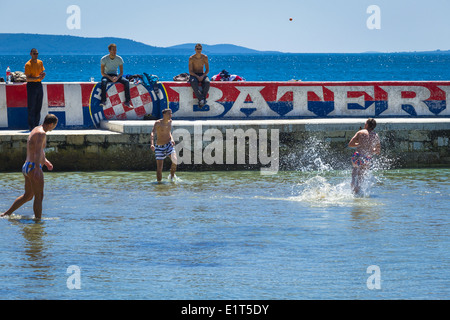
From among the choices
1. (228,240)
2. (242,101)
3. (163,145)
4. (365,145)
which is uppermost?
(242,101)

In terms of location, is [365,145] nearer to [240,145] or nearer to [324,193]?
[324,193]

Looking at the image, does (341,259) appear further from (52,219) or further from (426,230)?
(52,219)

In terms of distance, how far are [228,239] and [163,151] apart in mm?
5244

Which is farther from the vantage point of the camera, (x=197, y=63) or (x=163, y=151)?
(x=197, y=63)

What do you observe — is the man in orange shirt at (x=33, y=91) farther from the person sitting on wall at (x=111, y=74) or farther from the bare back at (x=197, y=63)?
the bare back at (x=197, y=63)

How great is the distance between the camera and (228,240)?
10.5 m

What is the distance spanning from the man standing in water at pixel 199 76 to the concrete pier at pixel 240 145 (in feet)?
4.65

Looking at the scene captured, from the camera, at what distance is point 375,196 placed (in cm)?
1413

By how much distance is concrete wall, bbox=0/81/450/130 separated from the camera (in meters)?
18.6

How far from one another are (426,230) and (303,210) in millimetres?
2232
